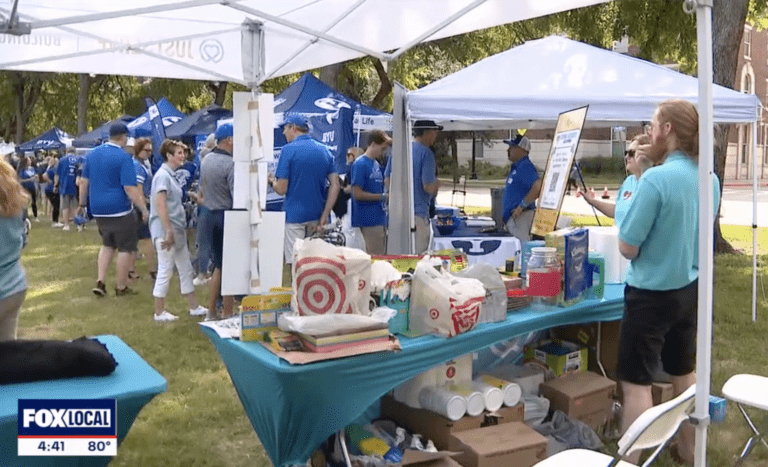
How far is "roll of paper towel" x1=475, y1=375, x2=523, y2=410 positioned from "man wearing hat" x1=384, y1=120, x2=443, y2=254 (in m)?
2.63

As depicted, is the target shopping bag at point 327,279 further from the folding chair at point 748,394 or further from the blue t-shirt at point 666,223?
the folding chair at point 748,394

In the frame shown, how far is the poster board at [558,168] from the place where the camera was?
4.21m

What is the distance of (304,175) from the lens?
6.20 meters

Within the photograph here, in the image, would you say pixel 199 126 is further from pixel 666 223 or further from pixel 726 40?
pixel 666 223

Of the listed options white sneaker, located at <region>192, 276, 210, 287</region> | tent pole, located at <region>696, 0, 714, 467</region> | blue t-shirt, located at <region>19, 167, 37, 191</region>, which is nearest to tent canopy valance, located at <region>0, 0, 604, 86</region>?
tent pole, located at <region>696, 0, 714, 467</region>

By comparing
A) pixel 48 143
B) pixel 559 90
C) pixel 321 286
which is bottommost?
pixel 321 286

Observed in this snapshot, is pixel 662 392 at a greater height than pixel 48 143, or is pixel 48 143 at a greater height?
pixel 48 143

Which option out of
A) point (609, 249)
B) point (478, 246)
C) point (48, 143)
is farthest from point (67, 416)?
point (48, 143)

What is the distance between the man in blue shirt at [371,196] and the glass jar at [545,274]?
10.1 ft

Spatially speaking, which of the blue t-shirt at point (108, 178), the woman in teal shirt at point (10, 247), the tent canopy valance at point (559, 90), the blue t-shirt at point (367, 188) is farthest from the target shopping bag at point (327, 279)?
the blue t-shirt at point (108, 178)

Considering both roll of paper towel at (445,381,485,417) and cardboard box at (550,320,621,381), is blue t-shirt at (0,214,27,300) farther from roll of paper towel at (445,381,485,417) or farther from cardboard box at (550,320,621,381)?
cardboard box at (550,320,621,381)

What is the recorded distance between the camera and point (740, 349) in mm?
5645

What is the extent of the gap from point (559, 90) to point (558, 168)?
3.43 feet

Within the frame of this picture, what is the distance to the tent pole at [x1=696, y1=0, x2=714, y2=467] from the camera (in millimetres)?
2217
